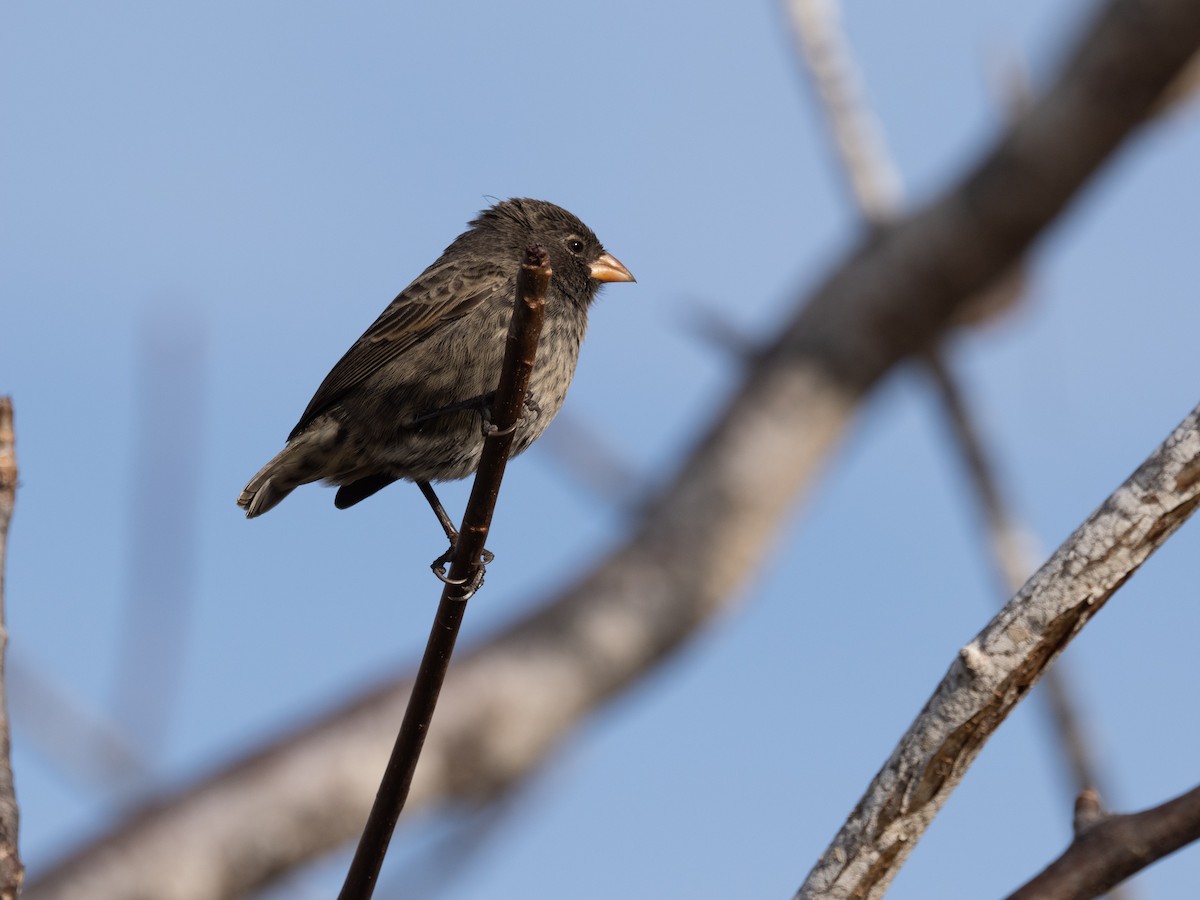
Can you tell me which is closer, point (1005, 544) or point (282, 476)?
point (282, 476)

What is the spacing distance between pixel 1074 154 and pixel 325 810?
544 centimetres

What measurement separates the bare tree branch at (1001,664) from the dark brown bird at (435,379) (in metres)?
2.37

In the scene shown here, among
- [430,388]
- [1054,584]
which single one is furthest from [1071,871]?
[430,388]

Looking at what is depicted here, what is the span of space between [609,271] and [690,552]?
3.95 m

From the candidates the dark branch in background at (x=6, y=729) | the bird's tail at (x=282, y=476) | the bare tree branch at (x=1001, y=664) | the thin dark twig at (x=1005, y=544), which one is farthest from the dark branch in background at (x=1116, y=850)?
the thin dark twig at (x=1005, y=544)

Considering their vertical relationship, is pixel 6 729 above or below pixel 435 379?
below

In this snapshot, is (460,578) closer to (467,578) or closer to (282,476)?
(467,578)

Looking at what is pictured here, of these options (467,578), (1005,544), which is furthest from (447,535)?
(1005,544)

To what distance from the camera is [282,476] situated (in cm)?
516

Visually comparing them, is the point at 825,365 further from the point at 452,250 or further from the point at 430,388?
the point at 430,388

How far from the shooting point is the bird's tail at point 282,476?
509 cm

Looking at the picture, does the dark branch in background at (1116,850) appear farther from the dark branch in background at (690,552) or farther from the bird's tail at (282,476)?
the dark branch in background at (690,552)

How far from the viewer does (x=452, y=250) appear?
5.74 metres

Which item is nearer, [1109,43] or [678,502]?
[1109,43]
